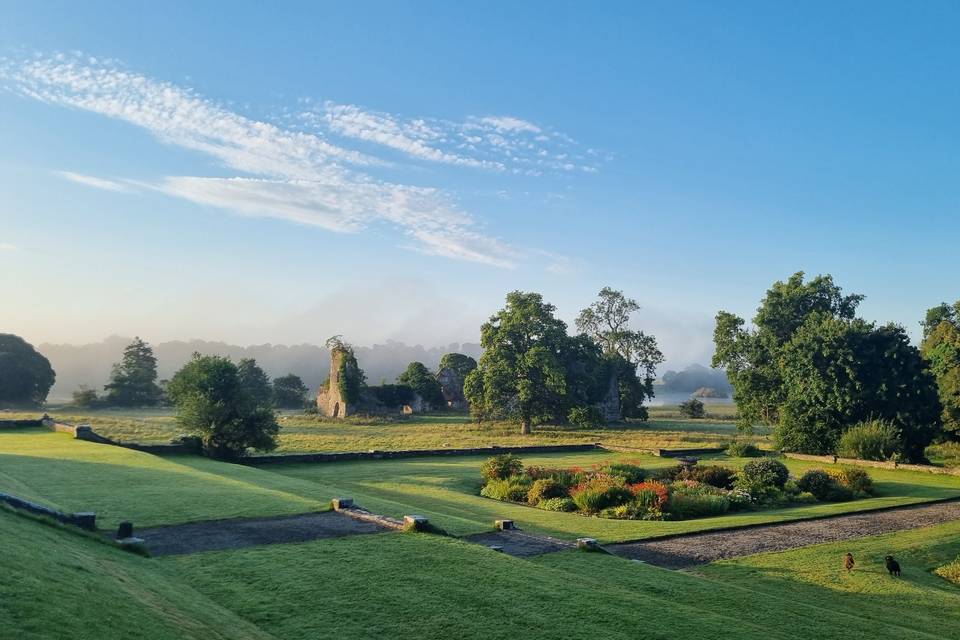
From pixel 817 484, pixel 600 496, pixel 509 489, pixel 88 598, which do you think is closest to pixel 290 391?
pixel 509 489

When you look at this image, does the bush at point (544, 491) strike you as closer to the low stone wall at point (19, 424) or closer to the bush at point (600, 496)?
the bush at point (600, 496)

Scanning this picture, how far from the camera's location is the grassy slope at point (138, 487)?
598 inches

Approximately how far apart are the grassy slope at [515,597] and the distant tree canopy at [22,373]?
73.0m

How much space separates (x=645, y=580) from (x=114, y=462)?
796 inches

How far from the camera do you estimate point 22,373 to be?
229 ft

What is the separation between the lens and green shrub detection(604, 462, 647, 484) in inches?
1003

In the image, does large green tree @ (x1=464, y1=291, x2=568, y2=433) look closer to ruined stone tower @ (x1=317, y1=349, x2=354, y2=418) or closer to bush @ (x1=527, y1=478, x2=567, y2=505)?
ruined stone tower @ (x1=317, y1=349, x2=354, y2=418)

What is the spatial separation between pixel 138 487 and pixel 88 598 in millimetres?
12733

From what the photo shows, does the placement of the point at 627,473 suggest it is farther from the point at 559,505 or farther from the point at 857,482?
the point at 857,482

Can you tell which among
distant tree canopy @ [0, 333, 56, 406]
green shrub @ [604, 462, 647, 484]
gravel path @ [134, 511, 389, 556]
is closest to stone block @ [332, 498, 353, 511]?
gravel path @ [134, 511, 389, 556]

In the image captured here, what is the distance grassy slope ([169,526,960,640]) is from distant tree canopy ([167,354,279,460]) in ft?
69.9

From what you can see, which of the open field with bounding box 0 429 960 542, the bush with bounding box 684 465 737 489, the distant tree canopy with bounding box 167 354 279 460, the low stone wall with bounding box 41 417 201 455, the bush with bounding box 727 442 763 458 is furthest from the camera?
the bush with bounding box 727 442 763 458

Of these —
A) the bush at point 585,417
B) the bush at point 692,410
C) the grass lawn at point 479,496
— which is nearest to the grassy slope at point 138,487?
the grass lawn at point 479,496

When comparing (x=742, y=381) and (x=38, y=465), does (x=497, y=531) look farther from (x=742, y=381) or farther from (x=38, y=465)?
(x=742, y=381)
